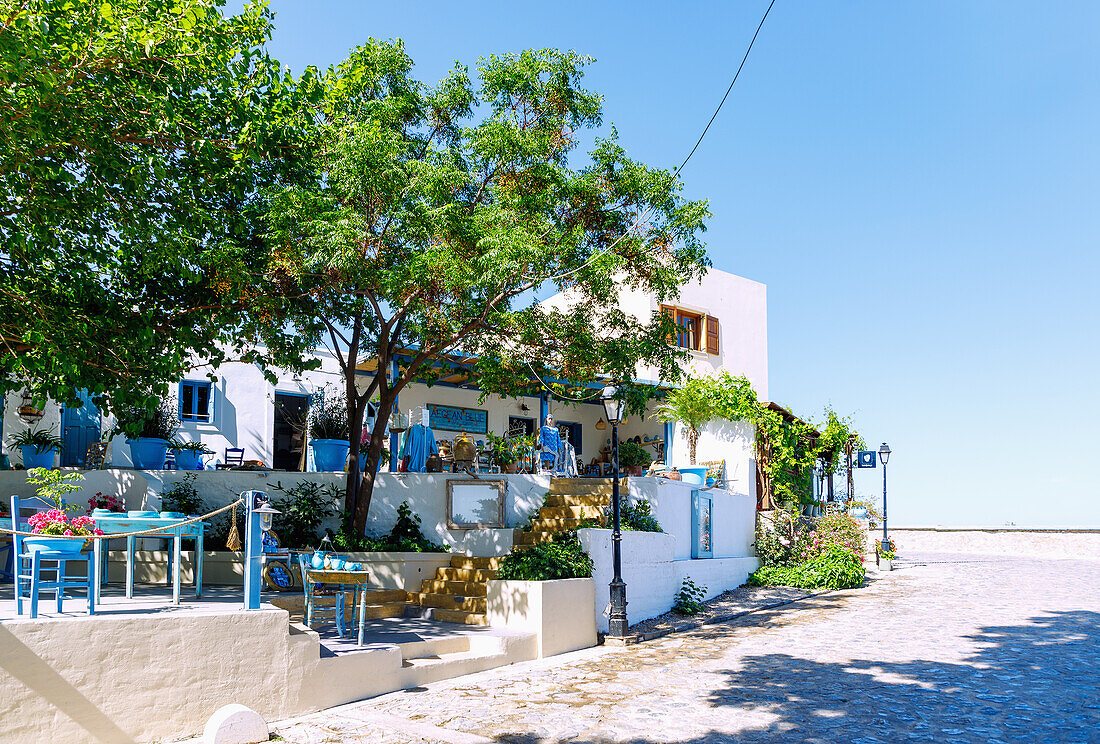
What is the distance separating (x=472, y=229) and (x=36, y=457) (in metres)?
10.3

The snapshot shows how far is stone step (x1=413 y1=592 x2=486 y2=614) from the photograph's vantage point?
12.0 metres

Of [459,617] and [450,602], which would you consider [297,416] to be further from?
[459,617]

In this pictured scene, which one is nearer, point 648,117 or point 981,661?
point 981,661

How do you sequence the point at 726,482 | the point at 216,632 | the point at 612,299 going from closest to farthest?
the point at 216,632
the point at 612,299
the point at 726,482

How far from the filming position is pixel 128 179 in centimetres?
898

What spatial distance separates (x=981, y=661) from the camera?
1047 cm

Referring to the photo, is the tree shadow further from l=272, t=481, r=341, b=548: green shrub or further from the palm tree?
the palm tree

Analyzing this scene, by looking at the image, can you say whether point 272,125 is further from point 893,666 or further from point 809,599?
point 809,599

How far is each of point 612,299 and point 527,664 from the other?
5.63 metres

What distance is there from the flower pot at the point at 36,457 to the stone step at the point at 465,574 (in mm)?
7863

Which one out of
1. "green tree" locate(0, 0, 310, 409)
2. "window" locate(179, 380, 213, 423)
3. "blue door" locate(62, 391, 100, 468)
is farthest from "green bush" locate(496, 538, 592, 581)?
"blue door" locate(62, 391, 100, 468)

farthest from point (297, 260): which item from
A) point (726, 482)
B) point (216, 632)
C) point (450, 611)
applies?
point (726, 482)

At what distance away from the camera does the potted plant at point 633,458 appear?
21.5 meters

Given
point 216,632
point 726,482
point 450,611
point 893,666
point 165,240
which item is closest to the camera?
point 216,632
